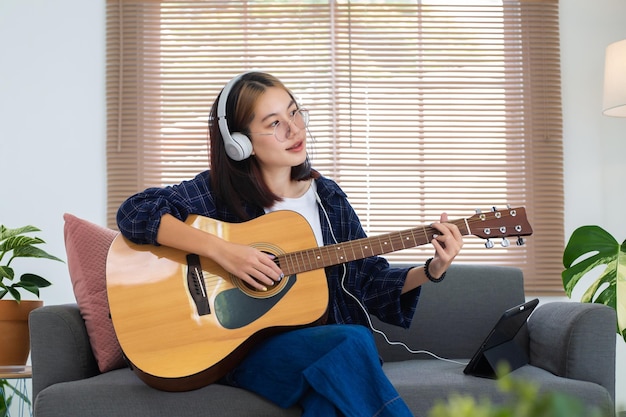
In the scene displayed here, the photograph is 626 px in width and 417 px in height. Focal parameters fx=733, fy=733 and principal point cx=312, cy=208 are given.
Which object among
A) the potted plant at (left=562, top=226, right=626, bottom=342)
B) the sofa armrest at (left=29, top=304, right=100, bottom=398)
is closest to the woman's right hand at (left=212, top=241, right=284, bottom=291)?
the sofa armrest at (left=29, top=304, right=100, bottom=398)

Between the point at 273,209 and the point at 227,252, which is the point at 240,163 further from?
the point at 227,252

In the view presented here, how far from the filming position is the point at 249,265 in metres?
1.76

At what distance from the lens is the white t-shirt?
6.65 feet

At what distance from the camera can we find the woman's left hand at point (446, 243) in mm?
1765

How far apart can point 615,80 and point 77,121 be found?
226cm

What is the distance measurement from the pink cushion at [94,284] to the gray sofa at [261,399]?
0.03m

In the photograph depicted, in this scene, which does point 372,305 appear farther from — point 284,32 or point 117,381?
point 284,32

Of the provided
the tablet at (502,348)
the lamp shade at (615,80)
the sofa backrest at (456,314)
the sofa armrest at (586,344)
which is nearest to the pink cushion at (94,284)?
the sofa backrest at (456,314)

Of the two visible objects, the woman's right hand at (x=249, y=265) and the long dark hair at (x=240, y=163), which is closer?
the woman's right hand at (x=249, y=265)

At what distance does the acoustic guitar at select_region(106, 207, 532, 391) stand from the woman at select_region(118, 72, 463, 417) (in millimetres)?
40

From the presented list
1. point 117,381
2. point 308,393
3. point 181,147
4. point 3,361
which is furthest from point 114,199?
point 308,393

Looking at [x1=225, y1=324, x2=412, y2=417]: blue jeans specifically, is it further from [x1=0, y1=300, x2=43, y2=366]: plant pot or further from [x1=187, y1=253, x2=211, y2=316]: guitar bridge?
[x1=0, y1=300, x2=43, y2=366]: plant pot

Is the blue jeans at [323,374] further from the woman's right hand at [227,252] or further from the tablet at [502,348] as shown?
the tablet at [502,348]

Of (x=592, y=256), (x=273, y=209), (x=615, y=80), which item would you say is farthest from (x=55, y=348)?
(x=615, y=80)
